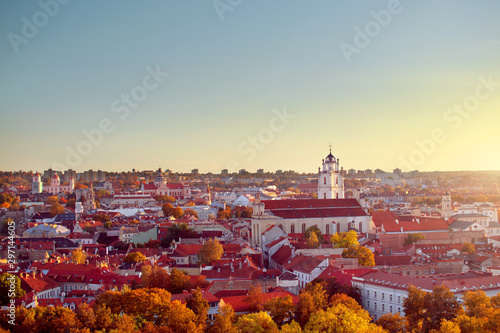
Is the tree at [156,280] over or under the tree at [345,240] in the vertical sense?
under

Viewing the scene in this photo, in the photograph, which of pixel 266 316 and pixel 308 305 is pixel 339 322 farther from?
pixel 266 316

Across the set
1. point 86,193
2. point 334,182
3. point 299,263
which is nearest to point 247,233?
point 334,182

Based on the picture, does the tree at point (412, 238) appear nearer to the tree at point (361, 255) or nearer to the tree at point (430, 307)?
the tree at point (361, 255)

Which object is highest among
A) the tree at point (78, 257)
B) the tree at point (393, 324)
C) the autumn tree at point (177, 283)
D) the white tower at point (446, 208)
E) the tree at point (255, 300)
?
the white tower at point (446, 208)

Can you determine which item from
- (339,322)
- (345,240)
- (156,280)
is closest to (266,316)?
(339,322)

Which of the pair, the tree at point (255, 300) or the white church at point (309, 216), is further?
the white church at point (309, 216)

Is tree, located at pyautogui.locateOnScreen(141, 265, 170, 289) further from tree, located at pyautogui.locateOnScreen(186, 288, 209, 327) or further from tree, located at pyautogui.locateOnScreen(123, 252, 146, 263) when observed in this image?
tree, located at pyautogui.locateOnScreen(123, 252, 146, 263)

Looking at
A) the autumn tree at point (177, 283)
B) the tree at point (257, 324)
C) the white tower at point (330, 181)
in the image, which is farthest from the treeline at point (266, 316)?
the white tower at point (330, 181)
